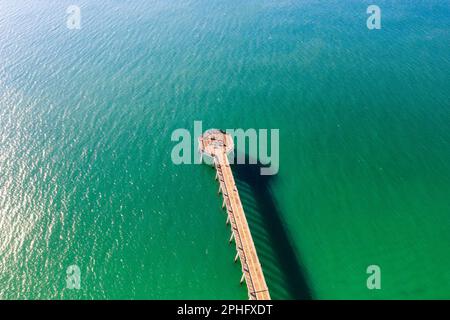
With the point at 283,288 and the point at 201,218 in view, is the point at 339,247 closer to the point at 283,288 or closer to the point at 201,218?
the point at 283,288

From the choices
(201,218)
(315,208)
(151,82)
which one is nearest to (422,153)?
(315,208)

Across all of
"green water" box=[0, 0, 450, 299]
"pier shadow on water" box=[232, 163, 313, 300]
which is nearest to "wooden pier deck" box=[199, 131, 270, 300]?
"green water" box=[0, 0, 450, 299]

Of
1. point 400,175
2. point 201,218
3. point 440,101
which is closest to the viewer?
point 201,218

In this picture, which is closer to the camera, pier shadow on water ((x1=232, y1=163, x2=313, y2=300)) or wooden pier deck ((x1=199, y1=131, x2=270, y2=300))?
wooden pier deck ((x1=199, y1=131, x2=270, y2=300))

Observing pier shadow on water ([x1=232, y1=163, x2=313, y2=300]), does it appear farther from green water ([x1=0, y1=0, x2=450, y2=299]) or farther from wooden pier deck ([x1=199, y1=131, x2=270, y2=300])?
wooden pier deck ([x1=199, y1=131, x2=270, y2=300])

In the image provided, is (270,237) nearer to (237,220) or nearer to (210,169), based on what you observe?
(237,220)

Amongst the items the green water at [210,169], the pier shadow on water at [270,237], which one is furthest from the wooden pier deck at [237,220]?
the pier shadow on water at [270,237]

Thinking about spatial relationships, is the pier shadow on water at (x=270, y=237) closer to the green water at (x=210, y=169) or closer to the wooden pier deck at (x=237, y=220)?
the green water at (x=210, y=169)
